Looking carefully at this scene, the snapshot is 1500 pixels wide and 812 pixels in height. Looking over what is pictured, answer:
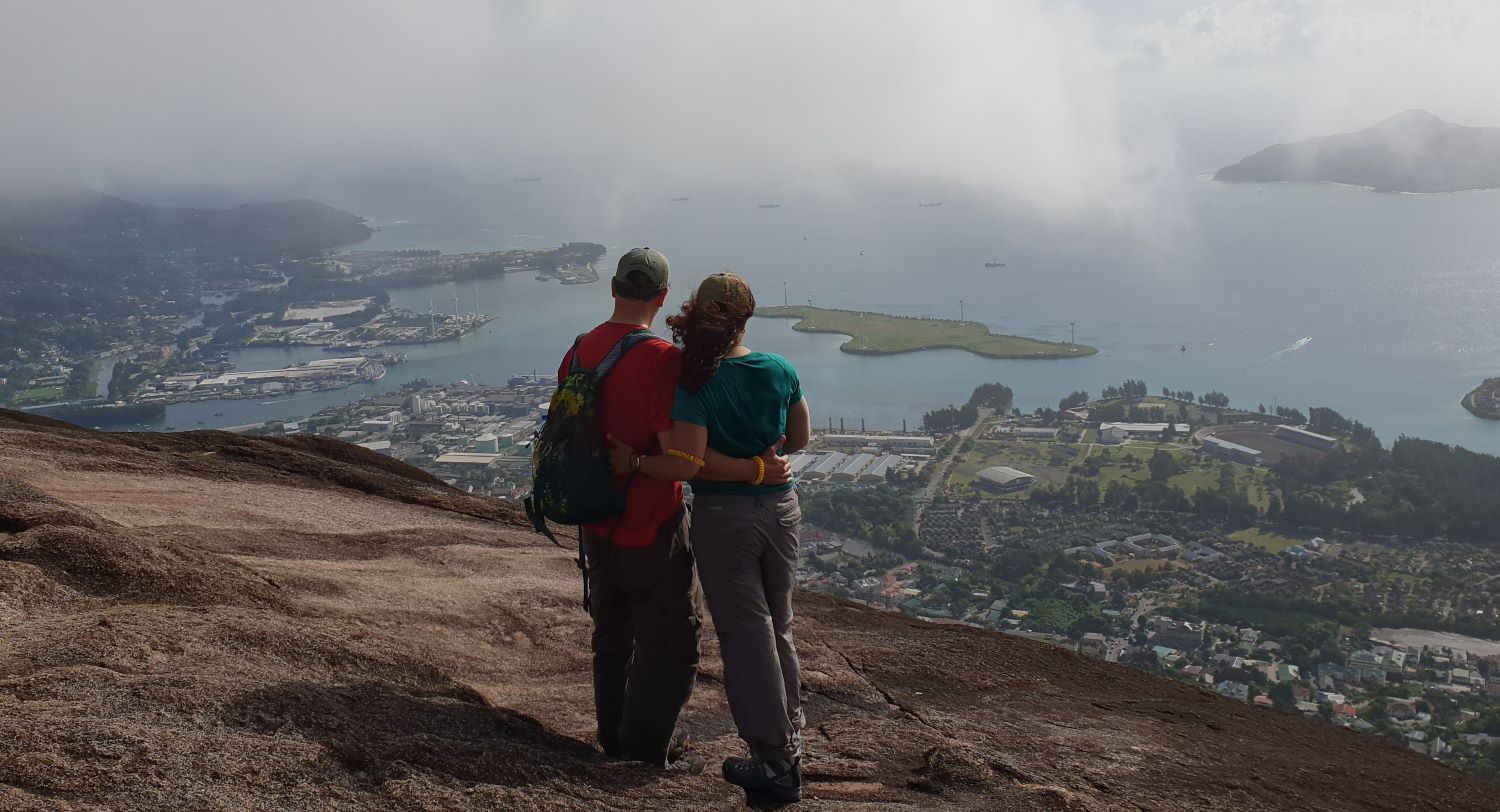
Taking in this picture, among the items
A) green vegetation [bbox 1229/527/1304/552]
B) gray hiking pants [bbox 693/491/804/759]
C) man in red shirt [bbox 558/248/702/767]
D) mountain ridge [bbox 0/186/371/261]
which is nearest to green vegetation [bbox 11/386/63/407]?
mountain ridge [bbox 0/186/371/261]

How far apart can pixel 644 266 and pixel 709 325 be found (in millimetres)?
364

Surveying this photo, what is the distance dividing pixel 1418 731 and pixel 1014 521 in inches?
530

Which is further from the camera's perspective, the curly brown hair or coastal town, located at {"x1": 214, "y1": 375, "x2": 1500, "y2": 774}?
coastal town, located at {"x1": 214, "y1": 375, "x2": 1500, "y2": 774}

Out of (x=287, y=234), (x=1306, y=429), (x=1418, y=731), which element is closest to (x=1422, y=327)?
(x=1306, y=429)

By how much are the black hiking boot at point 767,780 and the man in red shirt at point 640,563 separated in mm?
307

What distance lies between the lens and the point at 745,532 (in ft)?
12.9

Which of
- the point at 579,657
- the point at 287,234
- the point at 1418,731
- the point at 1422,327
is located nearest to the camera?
the point at 579,657

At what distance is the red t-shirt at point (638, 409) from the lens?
3920 mm

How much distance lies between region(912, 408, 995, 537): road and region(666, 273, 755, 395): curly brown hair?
2432cm

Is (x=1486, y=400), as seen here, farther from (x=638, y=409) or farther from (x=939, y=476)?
(x=638, y=409)

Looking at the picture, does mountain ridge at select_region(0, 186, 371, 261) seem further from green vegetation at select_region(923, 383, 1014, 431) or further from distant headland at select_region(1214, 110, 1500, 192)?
distant headland at select_region(1214, 110, 1500, 192)

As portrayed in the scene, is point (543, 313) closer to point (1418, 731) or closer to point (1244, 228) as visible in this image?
point (1418, 731)

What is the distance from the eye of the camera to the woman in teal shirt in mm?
3838

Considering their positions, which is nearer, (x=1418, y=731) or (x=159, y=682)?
(x=159, y=682)
